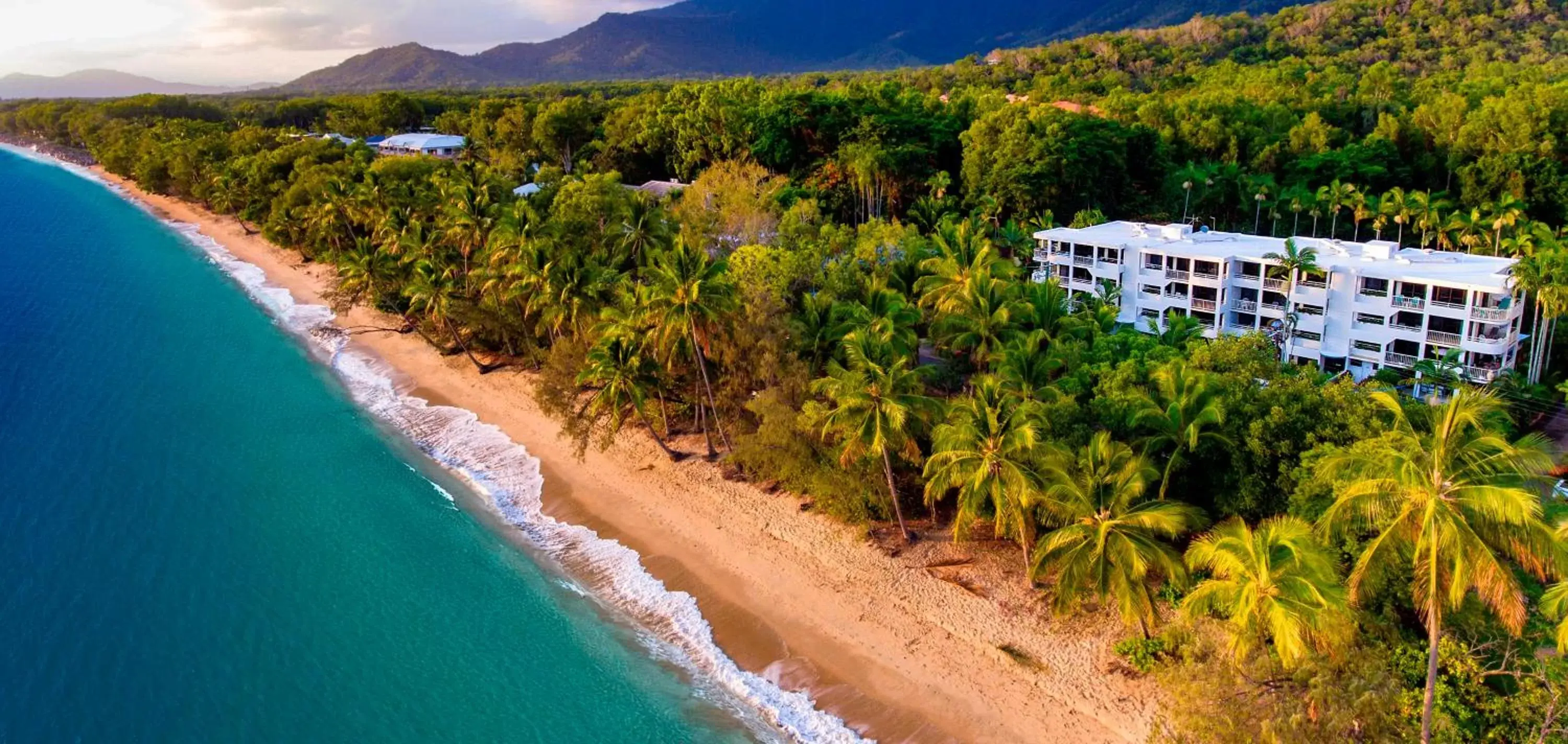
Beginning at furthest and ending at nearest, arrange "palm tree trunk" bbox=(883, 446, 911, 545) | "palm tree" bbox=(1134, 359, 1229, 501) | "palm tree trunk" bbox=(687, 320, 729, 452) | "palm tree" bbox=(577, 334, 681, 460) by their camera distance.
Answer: "palm tree" bbox=(577, 334, 681, 460), "palm tree trunk" bbox=(687, 320, 729, 452), "palm tree trunk" bbox=(883, 446, 911, 545), "palm tree" bbox=(1134, 359, 1229, 501)

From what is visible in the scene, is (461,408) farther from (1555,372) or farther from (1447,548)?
(1555,372)

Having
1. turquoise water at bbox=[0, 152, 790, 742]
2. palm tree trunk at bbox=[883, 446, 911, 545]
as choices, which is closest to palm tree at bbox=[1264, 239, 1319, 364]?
palm tree trunk at bbox=[883, 446, 911, 545]

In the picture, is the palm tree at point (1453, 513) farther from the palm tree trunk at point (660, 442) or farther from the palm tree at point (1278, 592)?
the palm tree trunk at point (660, 442)

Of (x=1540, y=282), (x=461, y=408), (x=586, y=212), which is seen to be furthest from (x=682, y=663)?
(x=1540, y=282)

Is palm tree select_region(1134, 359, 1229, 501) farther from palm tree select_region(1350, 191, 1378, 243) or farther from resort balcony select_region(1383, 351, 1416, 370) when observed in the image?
palm tree select_region(1350, 191, 1378, 243)

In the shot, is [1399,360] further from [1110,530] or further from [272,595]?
[272,595]

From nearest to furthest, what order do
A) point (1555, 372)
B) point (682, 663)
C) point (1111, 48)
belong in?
point (682, 663)
point (1555, 372)
point (1111, 48)

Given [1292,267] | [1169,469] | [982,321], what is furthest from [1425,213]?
[1169,469]
